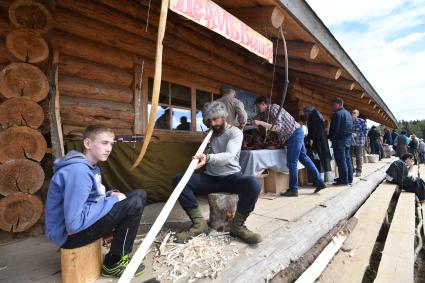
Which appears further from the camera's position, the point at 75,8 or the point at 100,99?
the point at 100,99

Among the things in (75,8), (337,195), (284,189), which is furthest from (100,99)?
(337,195)

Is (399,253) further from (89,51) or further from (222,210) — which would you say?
(89,51)

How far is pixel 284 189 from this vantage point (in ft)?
15.9

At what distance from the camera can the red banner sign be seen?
2088 mm

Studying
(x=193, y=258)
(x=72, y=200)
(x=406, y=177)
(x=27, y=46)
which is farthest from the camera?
(x=406, y=177)

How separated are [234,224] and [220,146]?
34.5 inches

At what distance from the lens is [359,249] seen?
9.79 feet

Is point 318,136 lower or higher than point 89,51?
lower

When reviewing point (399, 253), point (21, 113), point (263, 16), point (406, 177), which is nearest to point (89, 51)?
point (21, 113)

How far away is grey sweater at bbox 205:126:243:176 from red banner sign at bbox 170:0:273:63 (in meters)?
0.98

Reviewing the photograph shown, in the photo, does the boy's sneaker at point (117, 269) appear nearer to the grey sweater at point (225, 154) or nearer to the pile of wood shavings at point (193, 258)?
the pile of wood shavings at point (193, 258)

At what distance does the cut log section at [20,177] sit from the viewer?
272cm

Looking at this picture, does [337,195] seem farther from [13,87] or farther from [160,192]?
[13,87]

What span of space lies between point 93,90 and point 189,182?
86.6 inches
